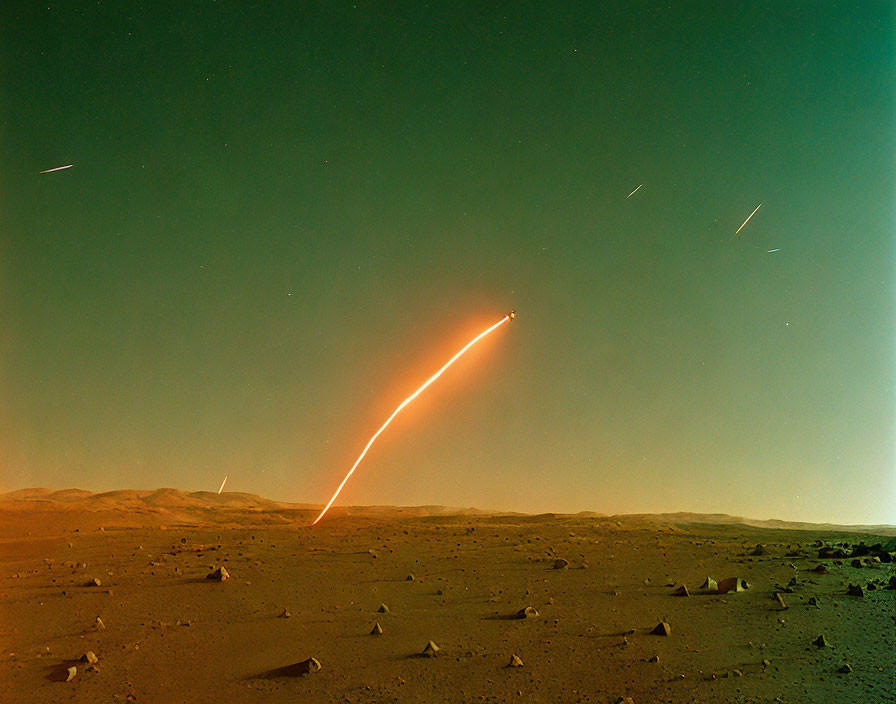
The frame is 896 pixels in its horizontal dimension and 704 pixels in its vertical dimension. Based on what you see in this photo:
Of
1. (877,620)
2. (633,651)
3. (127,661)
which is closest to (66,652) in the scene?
(127,661)

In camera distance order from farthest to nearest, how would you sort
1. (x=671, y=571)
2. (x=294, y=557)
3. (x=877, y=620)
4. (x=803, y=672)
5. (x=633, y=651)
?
(x=294, y=557), (x=671, y=571), (x=877, y=620), (x=633, y=651), (x=803, y=672)

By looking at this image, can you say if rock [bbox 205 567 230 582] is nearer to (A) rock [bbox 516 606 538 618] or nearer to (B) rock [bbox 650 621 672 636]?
(A) rock [bbox 516 606 538 618]

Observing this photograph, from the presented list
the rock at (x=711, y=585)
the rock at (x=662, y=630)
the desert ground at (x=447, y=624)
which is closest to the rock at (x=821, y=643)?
the desert ground at (x=447, y=624)

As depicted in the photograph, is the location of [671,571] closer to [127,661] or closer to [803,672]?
[803,672]

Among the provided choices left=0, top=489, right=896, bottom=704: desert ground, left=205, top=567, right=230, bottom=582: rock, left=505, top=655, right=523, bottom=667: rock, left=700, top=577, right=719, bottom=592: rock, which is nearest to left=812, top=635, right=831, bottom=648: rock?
left=0, top=489, right=896, bottom=704: desert ground

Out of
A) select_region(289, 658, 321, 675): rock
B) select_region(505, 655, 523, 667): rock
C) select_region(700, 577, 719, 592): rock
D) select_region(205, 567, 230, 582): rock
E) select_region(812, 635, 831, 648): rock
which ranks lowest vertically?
select_region(289, 658, 321, 675): rock

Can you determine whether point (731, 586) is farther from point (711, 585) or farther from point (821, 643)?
point (821, 643)

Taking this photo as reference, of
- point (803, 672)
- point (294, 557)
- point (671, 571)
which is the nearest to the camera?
point (803, 672)
